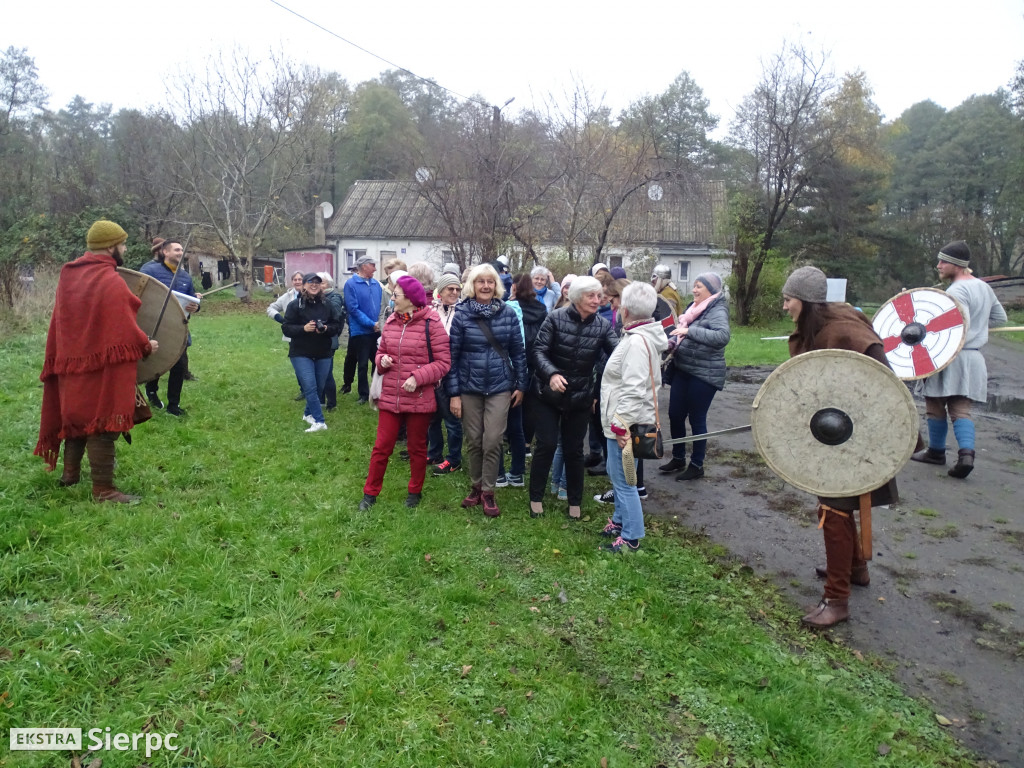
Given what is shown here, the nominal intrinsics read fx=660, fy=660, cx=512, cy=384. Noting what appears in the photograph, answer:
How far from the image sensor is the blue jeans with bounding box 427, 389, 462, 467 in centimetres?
647

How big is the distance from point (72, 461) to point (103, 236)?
5.66ft

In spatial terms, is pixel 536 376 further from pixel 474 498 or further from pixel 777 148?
pixel 777 148

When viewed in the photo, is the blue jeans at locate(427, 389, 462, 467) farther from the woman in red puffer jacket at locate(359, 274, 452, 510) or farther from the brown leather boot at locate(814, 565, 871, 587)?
the brown leather boot at locate(814, 565, 871, 587)

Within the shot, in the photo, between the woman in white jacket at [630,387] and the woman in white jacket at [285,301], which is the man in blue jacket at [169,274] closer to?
the woman in white jacket at [285,301]

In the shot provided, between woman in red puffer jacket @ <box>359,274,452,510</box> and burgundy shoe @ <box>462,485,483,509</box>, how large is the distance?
2.23 feet

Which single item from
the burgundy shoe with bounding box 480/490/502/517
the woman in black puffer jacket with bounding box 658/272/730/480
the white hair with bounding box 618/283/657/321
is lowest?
the burgundy shoe with bounding box 480/490/502/517

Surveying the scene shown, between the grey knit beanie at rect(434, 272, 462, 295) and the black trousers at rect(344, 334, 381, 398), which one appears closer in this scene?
the grey knit beanie at rect(434, 272, 462, 295)

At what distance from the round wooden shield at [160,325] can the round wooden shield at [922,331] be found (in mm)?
6565

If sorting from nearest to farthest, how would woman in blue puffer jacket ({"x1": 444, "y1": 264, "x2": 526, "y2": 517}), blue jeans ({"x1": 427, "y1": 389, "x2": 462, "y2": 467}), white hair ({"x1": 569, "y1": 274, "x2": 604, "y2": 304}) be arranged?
white hair ({"x1": 569, "y1": 274, "x2": 604, "y2": 304}) → woman in blue puffer jacket ({"x1": 444, "y1": 264, "x2": 526, "y2": 517}) → blue jeans ({"x1": 427, "y1": 389, "x2": 462, "y2": 467})

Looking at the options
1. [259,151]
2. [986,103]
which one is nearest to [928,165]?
[986,103]

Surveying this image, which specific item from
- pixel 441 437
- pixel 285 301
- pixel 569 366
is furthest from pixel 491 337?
pixel 285 301

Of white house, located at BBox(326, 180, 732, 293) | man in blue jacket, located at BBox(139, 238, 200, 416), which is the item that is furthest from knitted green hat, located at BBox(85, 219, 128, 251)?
white house, located at BBox(326, 180, 732, 293)

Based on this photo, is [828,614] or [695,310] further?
[695,310]

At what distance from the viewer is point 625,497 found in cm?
468
